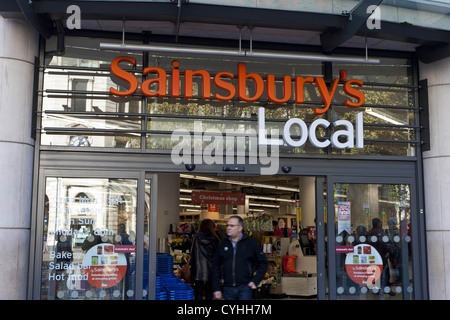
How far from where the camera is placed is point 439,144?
28.7 feet

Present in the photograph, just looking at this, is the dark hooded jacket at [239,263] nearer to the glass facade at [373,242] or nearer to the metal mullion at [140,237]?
the metal mullion at [140,237]

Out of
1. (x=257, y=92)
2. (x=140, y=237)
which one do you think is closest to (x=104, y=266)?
(x=140, y=237)

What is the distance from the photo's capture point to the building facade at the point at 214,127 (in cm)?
766

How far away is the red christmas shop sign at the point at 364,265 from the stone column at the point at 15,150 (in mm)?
4696

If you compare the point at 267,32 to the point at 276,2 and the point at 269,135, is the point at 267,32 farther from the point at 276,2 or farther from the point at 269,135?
the point at 269,135

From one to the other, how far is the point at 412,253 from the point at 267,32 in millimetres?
4057

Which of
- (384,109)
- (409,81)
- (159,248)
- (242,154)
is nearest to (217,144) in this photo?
(242,154)

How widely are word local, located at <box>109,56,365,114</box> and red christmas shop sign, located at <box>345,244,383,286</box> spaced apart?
2214 mm

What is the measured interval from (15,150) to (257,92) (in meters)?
3.51

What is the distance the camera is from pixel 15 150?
7.56m

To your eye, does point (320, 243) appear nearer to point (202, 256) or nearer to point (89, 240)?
point (202, 256)
